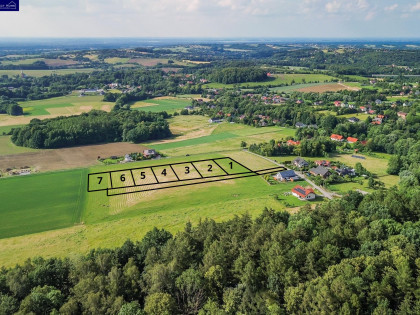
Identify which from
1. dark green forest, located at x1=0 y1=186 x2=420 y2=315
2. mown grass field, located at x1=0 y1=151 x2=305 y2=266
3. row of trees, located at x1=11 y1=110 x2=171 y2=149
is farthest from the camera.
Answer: row of trees, located at x1=11 y1=110 x2=171 y2=149

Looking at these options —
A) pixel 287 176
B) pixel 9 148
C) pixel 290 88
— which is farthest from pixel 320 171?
pixel 290 88

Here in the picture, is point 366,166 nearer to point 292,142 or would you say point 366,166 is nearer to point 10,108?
point 292,142

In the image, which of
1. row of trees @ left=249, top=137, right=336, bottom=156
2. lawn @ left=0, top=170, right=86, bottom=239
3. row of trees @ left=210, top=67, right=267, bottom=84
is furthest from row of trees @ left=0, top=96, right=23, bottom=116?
row of trees @ left=210, top=67, right=267, bottom=84

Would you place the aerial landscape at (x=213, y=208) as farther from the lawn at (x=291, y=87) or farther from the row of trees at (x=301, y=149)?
the lawn at (x=291, y=87)

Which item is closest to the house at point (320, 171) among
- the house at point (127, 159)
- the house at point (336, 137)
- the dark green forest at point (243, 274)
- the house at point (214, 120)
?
the dark green forest at point (243, 274)

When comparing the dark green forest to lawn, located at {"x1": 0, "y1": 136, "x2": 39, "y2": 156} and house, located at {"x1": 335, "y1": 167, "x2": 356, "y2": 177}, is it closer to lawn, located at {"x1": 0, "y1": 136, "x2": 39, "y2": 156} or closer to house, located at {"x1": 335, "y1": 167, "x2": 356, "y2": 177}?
house, located at {"x1": 335, "y1": 167, "x2": 356, "y2": 177}
